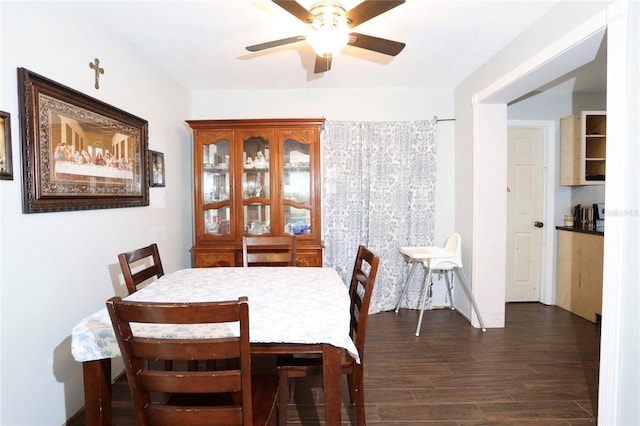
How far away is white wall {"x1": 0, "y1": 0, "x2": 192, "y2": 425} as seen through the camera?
5.07 ft

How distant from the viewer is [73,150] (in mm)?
1919

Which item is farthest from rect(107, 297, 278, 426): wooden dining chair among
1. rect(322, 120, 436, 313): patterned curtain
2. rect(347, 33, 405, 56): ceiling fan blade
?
rect(322, 120, 436, 313): patterned curtain

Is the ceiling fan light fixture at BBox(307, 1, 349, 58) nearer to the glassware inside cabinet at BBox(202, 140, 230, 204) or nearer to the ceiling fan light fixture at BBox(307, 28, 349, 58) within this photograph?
the ceiling fan light fixture at BBox(307, 28, 349, 58)

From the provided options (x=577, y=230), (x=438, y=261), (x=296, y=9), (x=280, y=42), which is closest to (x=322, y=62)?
(x=280, y=42)

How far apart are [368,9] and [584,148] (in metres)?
3.13

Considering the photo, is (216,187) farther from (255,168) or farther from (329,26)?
(329,26)

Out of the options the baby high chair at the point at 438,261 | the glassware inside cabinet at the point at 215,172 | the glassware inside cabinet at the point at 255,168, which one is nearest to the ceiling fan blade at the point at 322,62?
the glassware inside cabinet at the point at 255,168

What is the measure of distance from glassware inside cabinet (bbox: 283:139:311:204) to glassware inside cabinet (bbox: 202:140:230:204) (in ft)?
1.87

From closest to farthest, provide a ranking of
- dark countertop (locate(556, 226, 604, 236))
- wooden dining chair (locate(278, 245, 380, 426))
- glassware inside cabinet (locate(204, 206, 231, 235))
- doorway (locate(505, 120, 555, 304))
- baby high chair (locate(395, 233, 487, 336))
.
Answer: wooden dining chair (locate(278, 245, 380, 426)) → baby high chair (locate(395, 233, 487, 336)) → dark countertop (locate(556, 226, 604, 236)) → glassware inside cabinet (locate(204, 206, 231, 235)) → doorway (locate(505, 120, 555, 304))

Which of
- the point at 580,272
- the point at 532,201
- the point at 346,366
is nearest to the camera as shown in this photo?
the point at 346,366

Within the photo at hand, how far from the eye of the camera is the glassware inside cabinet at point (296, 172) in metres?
3.32

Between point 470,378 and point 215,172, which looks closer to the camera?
point 470,378

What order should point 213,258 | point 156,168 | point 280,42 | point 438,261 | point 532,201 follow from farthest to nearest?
point 532,201 < point 213,258 < point 438,261 < point 156,168 < point 280,42

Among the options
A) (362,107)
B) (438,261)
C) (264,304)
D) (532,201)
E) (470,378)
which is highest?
(362,107)
